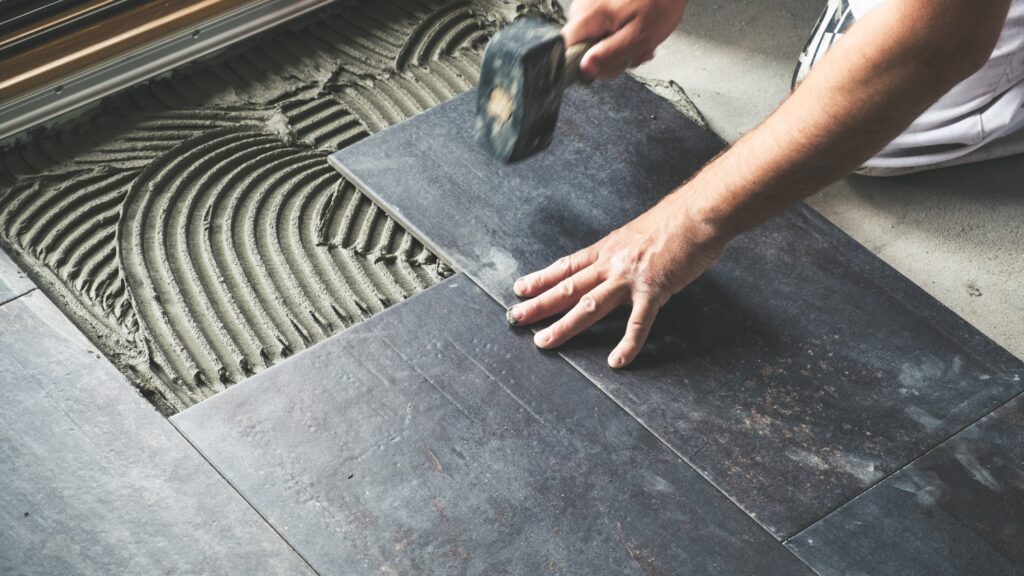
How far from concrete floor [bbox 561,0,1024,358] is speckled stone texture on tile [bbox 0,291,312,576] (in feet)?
5.41

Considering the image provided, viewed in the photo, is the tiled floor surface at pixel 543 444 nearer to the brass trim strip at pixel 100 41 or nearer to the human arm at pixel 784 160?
the human arm at pixel 784 160

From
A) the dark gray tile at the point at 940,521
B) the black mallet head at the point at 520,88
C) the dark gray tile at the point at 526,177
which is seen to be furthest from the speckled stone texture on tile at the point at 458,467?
the black mallet head at the point at 520,88

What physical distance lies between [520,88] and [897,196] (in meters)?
1.29

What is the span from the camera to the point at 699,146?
2611 mm

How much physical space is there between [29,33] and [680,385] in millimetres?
1730

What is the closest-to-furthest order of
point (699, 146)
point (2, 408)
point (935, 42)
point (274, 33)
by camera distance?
point (935, 42) < point (2, 408) < point (699, 146) < point (274, 33)

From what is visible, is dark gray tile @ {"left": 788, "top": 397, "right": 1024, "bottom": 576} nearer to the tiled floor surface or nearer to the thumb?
the tiled floor surface

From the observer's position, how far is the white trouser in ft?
8.50

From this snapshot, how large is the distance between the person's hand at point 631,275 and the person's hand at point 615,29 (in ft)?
1.06

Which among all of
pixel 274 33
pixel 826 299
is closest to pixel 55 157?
pixel 274 33

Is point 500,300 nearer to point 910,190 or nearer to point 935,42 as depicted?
point 935,42

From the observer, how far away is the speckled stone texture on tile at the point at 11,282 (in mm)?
2156

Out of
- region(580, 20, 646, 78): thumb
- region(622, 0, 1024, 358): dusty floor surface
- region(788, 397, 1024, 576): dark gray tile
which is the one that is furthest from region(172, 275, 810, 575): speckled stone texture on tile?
region(622, 0, 1024, 358): dusty floor surface

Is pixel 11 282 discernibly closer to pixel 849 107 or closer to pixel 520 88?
pixel 520 88
